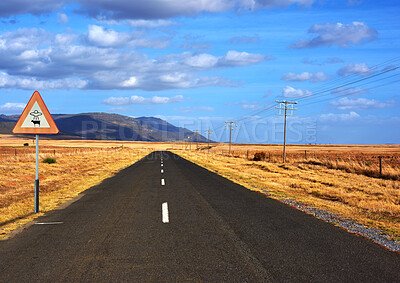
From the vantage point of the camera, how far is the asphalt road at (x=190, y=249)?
4.53 meters

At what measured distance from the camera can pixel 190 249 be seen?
5660 millimetres

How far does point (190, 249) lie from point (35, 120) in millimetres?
6085

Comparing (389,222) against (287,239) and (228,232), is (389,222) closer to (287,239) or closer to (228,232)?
(287,239)

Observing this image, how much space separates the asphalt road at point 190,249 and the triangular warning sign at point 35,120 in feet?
7.88

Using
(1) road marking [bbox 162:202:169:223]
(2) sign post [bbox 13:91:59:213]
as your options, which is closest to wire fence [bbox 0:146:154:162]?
(2) sign post [bbox 13:91:59:213]

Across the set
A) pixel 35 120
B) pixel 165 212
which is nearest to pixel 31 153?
pixel 35 120

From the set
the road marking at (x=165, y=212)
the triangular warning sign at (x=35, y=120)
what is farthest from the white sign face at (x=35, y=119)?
the road marking at (x=165, y=212)

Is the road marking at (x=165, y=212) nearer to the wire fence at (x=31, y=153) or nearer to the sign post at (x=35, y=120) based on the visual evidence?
the sign post at (x=35, y=120)

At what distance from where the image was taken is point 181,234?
668 cm

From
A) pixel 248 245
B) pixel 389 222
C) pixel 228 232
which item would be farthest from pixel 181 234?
pixel 389 222

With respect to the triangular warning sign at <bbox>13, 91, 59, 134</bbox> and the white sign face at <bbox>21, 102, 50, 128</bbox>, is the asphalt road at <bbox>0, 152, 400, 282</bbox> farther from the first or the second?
the white sign face at <bbox>21, 102, 50, 128</bbox>

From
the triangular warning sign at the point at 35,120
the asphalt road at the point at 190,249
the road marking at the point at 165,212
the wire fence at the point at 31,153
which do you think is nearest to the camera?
the asphalt road at the point at 190,249

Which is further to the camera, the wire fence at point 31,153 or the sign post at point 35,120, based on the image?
the wire fence at point 31,153

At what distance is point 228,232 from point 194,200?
4.29 meters
